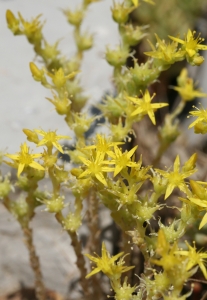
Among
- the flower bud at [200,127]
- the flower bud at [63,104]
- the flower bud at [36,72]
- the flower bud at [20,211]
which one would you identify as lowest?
the flower bud at [20,211]

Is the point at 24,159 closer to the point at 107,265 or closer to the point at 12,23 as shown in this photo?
the point at 107,265

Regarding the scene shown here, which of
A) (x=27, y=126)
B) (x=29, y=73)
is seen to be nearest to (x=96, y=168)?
(x=27, y=126)

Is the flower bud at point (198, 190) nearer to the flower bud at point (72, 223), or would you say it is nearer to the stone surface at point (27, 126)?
the flower bud at point (72, 223)

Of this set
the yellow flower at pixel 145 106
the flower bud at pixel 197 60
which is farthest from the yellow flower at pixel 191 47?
the yellow flower at pixel 145 106

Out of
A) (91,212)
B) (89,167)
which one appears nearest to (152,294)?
(89,167)

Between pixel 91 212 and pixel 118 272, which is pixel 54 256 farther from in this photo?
pixel 118 272

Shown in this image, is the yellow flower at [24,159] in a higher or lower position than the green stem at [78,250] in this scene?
higher

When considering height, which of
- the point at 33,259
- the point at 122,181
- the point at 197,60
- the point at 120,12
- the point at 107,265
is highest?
the point at 120,12

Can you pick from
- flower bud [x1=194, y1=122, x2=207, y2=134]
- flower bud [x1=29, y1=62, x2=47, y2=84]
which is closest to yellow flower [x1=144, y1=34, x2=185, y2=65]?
flower bud [x1=194, y1=122, x2=207, y2=134]

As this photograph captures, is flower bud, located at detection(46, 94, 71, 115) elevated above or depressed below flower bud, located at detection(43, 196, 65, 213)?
above

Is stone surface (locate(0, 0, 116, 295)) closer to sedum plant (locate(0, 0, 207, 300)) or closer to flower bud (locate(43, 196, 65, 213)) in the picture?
sedum plant (locate(0, 0, 207, 300))

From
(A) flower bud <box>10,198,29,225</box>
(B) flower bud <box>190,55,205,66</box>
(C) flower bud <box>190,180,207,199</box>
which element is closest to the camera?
(C) flower bud <box>190,180,207,199</box>

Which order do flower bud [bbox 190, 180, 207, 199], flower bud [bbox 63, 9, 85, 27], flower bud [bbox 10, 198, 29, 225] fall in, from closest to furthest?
flower bud [bbox 190, 180, 207, 199] < flower bud [bbox 10, 198, 29, 225] < flower bud [bbox 63, 9, 85, 27]
